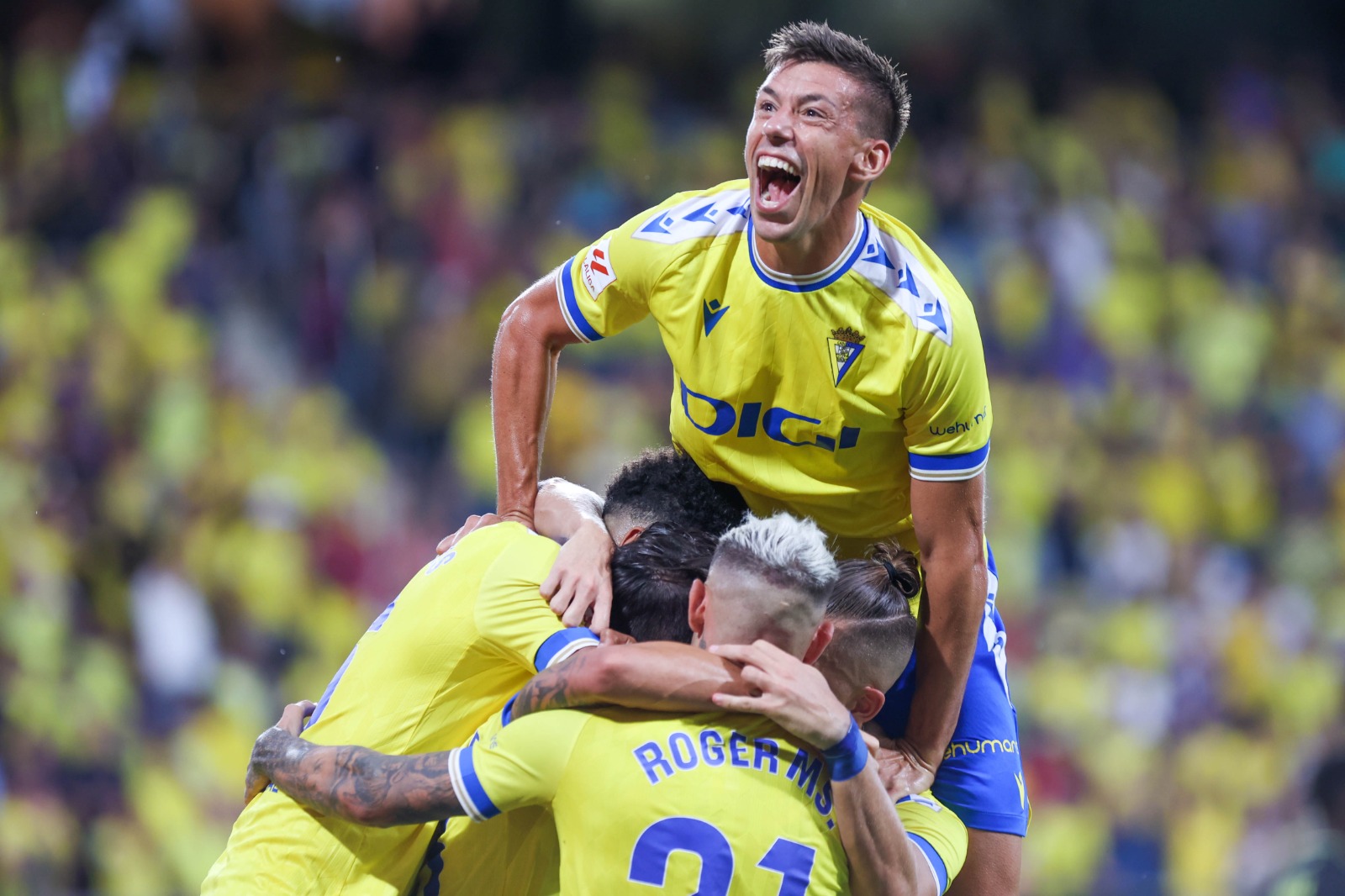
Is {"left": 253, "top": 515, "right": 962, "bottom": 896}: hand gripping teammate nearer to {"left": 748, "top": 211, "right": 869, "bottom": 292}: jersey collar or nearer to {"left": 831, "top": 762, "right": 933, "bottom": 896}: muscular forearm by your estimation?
{"left": 831, "top": 762, "right": 933, "bottom": 896}: muscular forearm

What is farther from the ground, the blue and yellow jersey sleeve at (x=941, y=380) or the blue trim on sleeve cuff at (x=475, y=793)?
the blue and yellow jersey sleeve at (x=941, y=380)

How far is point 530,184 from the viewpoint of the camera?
38.2 ft

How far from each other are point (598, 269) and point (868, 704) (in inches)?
60.3

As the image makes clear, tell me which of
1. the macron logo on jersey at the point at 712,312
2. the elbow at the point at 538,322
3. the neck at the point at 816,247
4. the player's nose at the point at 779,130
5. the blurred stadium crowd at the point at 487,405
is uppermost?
the player's nose at the point at 779,130

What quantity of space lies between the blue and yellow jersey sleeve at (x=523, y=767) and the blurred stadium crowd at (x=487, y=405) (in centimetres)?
572

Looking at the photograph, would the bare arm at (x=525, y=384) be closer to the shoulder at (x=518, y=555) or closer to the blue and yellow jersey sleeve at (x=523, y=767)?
the shoulder at (x=518, y=555)

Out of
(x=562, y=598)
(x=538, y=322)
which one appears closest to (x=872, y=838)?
(x=562, y=598)

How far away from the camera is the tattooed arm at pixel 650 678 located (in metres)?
3.42

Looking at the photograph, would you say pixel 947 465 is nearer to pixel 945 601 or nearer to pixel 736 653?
pixel 945 601

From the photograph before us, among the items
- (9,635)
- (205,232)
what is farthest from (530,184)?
(9,635)

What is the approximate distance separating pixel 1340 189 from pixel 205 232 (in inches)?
378

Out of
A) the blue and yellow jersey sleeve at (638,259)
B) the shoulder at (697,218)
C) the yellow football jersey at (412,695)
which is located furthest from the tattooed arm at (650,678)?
the shoulder at (697,218)

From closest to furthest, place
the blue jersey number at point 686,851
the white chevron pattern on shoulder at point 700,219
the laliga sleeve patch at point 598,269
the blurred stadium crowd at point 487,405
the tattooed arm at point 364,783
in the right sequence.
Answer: the blue jersey number at point 686,851, the tattooed arm at point 364,783, the white chevron pattern on shoulder at point 700,219, the laliga sleeve patch at point 598,269, the blurred stadium crowd at point 487,405

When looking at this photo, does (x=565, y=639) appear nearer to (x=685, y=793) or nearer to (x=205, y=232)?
(x=685, y=793)
